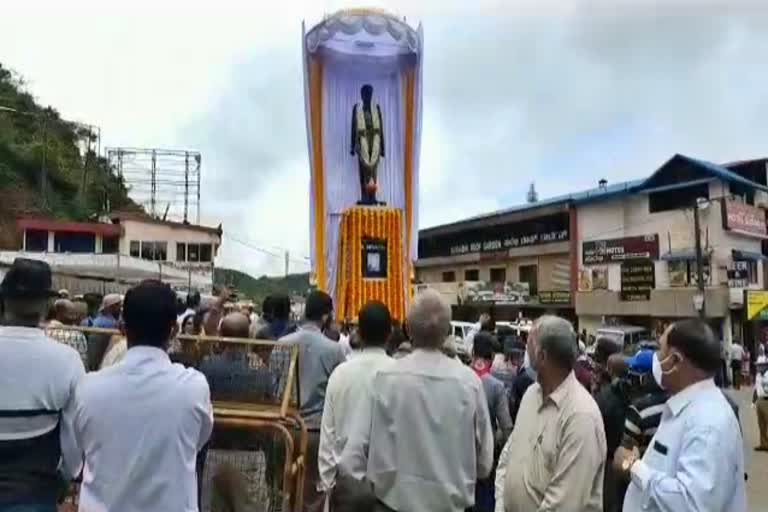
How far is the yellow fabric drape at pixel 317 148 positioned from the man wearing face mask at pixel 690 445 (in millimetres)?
11936

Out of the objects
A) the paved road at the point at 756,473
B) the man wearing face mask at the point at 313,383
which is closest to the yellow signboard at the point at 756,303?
the paved road at the point at 756,473

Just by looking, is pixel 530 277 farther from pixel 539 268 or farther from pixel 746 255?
pixel 746 255

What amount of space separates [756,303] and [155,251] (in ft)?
96.7

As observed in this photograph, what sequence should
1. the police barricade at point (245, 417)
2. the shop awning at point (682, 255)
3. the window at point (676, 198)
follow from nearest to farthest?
1. the police barricade at point (245, 417)
2. the shop awning at point (682, 255)
3. the window at point (676, 198)

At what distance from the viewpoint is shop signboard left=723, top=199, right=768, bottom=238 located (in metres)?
28.9

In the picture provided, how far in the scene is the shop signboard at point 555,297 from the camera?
34844mm

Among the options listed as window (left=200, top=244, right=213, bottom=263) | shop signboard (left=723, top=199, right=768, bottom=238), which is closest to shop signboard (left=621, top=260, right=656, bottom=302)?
shop signboard (left=723, top=199, right=768, bottom=238)

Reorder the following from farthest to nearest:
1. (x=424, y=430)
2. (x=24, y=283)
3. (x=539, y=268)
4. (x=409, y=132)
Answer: (x=539, y=268) < (x=409, y=132) < (x=424, y=430) < (x=24, y=283)

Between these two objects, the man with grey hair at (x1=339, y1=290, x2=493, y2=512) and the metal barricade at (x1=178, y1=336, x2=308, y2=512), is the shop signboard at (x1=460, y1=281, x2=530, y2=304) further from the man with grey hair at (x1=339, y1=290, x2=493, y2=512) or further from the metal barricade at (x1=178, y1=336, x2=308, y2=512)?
the man with grey hair at (x1=339, y1=290, x2=493, y2=512)

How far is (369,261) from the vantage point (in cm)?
1427

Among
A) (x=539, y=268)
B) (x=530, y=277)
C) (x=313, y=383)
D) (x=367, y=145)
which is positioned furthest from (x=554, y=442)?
(x=530, y=277)

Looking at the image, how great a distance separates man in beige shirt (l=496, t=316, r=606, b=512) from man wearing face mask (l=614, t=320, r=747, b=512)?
0.88ft

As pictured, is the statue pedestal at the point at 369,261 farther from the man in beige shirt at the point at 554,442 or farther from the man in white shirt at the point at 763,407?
the man in beige shirt at the point at 554,442

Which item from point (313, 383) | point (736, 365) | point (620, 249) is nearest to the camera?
point (313, 383)
